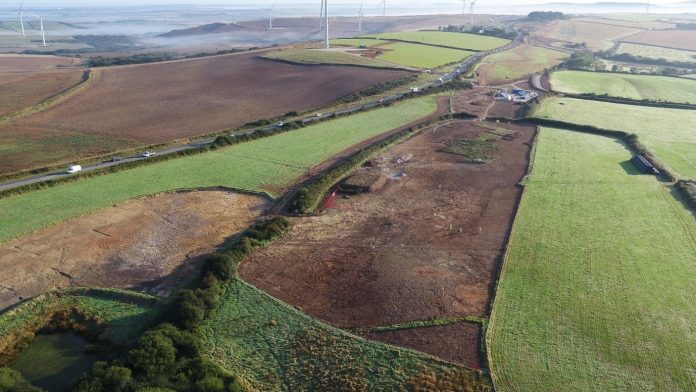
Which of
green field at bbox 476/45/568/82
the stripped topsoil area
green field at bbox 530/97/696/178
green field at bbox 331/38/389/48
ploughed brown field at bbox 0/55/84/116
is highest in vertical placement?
green field at bbox 331/38/389/48

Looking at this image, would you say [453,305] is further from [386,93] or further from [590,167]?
[386,93]

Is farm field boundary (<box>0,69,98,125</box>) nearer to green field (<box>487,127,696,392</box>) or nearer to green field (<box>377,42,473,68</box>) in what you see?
green field (<box>377,42,473,68</box>)

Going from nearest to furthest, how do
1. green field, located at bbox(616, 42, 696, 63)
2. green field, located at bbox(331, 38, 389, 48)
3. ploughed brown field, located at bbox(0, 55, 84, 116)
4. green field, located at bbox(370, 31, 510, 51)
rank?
1. ploughed brown field, located at bbox(0, 55, 84, 116)
2. green field, located at bbox(616, 42, 696, 63)
3. green field, located at bbox(331, 38, 389, 48)
4. green field, located at bbox(370, 31, 510, 51)

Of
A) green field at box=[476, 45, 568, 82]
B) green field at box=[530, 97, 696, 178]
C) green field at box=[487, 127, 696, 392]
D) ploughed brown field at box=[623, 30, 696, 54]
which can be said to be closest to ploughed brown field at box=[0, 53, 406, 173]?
green field at box=[476, 45, 568, 82]

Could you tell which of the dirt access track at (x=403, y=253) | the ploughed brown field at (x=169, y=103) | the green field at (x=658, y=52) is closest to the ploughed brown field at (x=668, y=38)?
the green field at (x=658, y=52)

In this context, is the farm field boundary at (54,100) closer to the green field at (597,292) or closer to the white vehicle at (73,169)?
the white vehicle at (73,169)

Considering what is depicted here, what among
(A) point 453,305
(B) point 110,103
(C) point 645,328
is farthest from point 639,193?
(B) point 110,103
